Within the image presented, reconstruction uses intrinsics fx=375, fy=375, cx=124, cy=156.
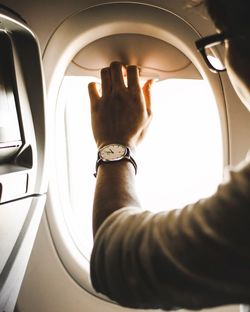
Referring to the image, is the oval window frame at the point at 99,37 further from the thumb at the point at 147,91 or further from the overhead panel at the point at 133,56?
the thumb at the point at 147,91

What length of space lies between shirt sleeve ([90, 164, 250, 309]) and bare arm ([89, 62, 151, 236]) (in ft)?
0.34

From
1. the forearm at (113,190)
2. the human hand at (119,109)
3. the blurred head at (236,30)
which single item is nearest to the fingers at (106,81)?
the human hand at (119,109)

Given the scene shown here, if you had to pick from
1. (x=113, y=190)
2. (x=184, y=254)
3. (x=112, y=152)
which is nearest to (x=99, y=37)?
(x=112, y=152)

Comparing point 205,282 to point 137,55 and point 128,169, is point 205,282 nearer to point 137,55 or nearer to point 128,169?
point 128,169

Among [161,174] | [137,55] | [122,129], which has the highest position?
[137,55]

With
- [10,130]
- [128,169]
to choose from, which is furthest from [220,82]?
[10,130]

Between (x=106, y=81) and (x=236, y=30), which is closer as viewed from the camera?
(x=236, y=30)

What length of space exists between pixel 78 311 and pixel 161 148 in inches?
22.2

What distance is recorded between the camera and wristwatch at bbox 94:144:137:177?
0.85 metres

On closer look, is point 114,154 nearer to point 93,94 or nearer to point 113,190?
point 113,190

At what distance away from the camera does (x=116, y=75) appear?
100 cm

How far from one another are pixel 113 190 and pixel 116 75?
0.36 m

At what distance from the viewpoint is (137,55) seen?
105cm

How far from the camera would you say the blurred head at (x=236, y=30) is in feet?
2.14
